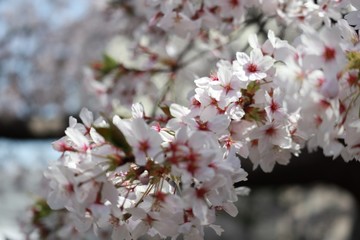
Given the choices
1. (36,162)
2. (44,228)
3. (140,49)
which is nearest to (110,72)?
(140,49)

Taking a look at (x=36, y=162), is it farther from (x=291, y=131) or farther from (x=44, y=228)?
(x=291, y=131)

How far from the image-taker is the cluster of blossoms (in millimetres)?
1130

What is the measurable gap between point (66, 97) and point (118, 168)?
518 centimetres

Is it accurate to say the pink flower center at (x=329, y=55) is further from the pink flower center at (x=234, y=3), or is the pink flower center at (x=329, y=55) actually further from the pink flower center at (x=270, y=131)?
the pink flower center at (x=234, y=3)

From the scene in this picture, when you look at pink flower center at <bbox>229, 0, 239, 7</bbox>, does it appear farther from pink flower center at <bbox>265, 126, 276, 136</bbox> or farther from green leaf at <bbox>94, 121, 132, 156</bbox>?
green leaf at <bbox>94, 121, 132, 156</bbox>

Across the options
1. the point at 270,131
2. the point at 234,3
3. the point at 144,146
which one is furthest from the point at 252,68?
the point at 234,3

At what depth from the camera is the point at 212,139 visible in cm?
120

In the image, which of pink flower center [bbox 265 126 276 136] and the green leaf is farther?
pink flower center [bbox 265 126 276 136]

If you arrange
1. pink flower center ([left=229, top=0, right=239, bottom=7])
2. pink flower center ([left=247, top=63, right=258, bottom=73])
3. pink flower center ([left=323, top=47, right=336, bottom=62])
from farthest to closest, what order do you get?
→ pink flower center ([left=229, top=0, right=239, bottom=7]) < pink flower center ([left=247, top=63, right=258, bottom=73]) < pink flower center ([left=323, top=47, right=336, bottom=62])

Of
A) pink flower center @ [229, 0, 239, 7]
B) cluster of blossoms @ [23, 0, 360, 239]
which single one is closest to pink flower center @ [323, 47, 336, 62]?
cluster of blossoms @ [23, 0, 360, 239]

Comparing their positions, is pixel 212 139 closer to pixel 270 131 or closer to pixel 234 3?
pixel 270 131

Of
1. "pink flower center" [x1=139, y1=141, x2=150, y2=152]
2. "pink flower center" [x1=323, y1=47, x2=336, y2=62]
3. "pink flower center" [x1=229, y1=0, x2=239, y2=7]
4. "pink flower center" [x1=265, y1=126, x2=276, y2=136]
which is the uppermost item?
"pink flower center" [x1=323, y1=47, x2=336, y2=62]

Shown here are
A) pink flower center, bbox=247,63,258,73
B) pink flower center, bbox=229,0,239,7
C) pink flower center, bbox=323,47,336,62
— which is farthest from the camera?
pink flower center, bbox=229,0,239,7

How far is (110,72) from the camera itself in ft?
8.86
